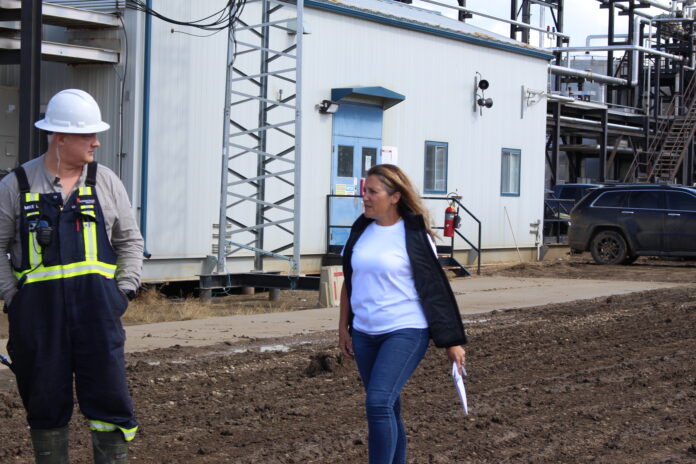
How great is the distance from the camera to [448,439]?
7156 millimetres

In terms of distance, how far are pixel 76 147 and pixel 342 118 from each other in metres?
14.6

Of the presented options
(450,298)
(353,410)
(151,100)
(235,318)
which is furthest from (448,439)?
(151,100)

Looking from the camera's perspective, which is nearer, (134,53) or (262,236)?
(134,53)

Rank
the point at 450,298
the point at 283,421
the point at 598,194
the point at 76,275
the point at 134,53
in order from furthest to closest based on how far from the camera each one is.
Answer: the point at 598,194 < the point at 134,53 < the point at 283,421 < the point at 450,298 < the point at 76,275

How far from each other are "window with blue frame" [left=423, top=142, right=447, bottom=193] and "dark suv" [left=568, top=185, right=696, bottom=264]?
13.7 ft

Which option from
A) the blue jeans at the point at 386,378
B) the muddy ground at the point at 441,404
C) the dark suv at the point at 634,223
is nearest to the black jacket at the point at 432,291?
the blue jeans at the point at 386,378

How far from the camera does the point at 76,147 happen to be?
16.7 feet

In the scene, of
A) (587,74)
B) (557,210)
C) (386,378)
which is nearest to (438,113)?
(557,210)

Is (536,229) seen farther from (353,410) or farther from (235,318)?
(353,410)

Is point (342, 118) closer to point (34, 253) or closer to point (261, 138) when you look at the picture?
point (261, 138)

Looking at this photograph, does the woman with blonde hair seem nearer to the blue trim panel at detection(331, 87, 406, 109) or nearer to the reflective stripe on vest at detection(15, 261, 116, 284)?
the reflective stripe on vest at detection(15, 261, 116, 284)

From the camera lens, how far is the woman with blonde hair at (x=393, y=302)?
5.45m

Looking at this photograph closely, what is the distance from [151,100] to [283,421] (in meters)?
9.29

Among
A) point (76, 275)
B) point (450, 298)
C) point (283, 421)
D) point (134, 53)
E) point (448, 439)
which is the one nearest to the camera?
point (76, 275)
